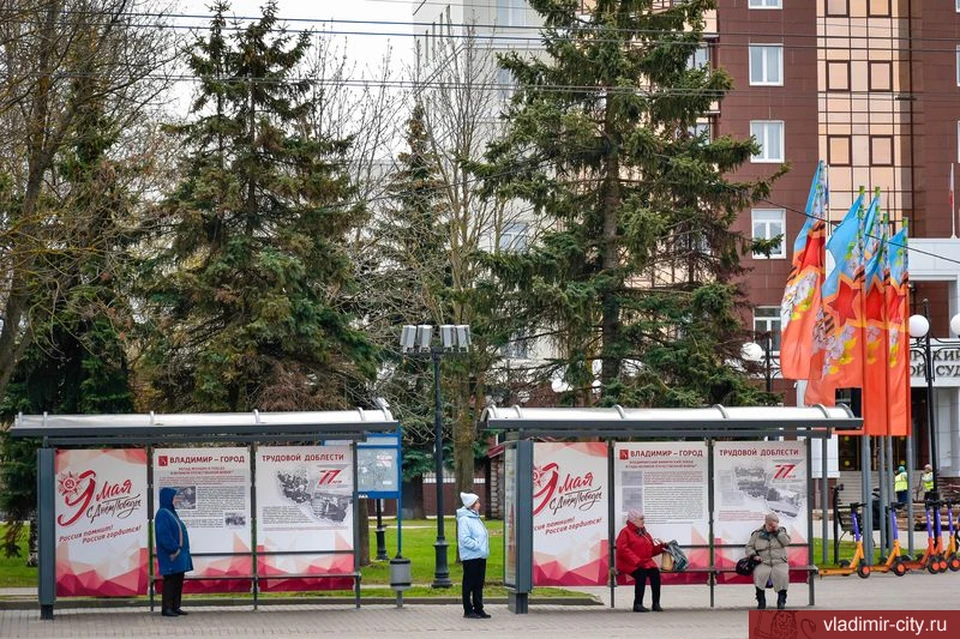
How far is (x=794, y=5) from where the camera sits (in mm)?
63438

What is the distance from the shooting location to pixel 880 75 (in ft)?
213

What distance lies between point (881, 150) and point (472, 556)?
4708cm

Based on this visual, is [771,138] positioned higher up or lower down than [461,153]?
higher up

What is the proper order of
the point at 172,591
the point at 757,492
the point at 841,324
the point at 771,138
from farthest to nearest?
1. the point at 771,138
2. the point at 841,324
3. the point at 757,492
4. the point at 172,591

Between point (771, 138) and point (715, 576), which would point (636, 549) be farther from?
point (771, 138)

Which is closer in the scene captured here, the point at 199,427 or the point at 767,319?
the point at 199,427

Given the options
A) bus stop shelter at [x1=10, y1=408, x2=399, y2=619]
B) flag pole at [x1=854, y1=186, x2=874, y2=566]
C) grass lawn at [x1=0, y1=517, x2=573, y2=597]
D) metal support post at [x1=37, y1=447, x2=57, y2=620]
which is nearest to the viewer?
metal support post at [x1=37, y1=447, x2=57, y2=620]

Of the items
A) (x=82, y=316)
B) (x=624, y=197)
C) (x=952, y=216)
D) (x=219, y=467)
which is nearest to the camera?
(x=219, y=467)

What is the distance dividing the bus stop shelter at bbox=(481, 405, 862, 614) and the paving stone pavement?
0.76m

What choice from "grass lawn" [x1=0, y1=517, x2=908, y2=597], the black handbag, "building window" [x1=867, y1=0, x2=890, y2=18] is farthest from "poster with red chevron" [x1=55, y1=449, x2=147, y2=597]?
"building window" [x1=867, y1=0, x2=890, y2=18]

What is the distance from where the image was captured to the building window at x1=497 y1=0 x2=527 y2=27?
236 ft

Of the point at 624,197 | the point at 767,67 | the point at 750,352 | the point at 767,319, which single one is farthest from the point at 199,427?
the point at 767,67

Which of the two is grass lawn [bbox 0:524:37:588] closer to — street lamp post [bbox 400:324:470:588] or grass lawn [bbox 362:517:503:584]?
grass lawn [bbox 362:517:503:584]

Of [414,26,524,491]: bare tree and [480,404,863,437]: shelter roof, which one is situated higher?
[414,26,524,491]: bare tree
